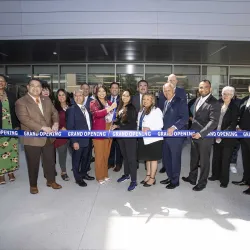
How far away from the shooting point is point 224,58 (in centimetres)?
1003

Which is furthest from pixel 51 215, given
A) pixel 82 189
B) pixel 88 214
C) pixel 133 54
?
pixel 133 54

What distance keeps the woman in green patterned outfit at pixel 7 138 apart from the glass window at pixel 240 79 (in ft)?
34.3

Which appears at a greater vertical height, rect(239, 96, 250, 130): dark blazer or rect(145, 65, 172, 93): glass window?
rect(145, 65, 172, 93): glass window

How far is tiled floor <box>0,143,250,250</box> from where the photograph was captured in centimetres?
243

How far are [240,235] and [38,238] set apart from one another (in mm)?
2251

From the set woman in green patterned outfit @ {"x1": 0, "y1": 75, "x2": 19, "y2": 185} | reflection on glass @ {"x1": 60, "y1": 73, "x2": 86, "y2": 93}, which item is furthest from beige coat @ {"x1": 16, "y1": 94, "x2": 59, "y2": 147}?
reflection on glass @ {"x1": 60, "y1": 73, "x2": 86, "y2": 93}

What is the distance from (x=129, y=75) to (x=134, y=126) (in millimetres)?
7553

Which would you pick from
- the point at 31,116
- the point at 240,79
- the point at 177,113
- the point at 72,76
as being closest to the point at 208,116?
the point at 177,113

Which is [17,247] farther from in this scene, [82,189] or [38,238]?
[82,189]

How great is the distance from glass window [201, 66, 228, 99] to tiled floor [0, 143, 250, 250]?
8.31m

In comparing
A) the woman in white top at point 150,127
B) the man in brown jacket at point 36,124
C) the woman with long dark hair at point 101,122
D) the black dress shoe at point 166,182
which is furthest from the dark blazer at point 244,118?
the man in brown jacket at point 36,124

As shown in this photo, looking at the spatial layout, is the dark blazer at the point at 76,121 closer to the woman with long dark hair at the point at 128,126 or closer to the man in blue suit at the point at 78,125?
the man in blue suit at the point at 78,125

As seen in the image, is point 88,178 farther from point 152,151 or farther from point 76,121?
point 152,151

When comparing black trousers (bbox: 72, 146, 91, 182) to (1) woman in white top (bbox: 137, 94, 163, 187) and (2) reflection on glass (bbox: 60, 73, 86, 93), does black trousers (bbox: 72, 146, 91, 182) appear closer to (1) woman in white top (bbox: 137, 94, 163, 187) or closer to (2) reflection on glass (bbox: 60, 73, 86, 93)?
(1) woman in white top (bbox: 137, 94, 163, 187)
